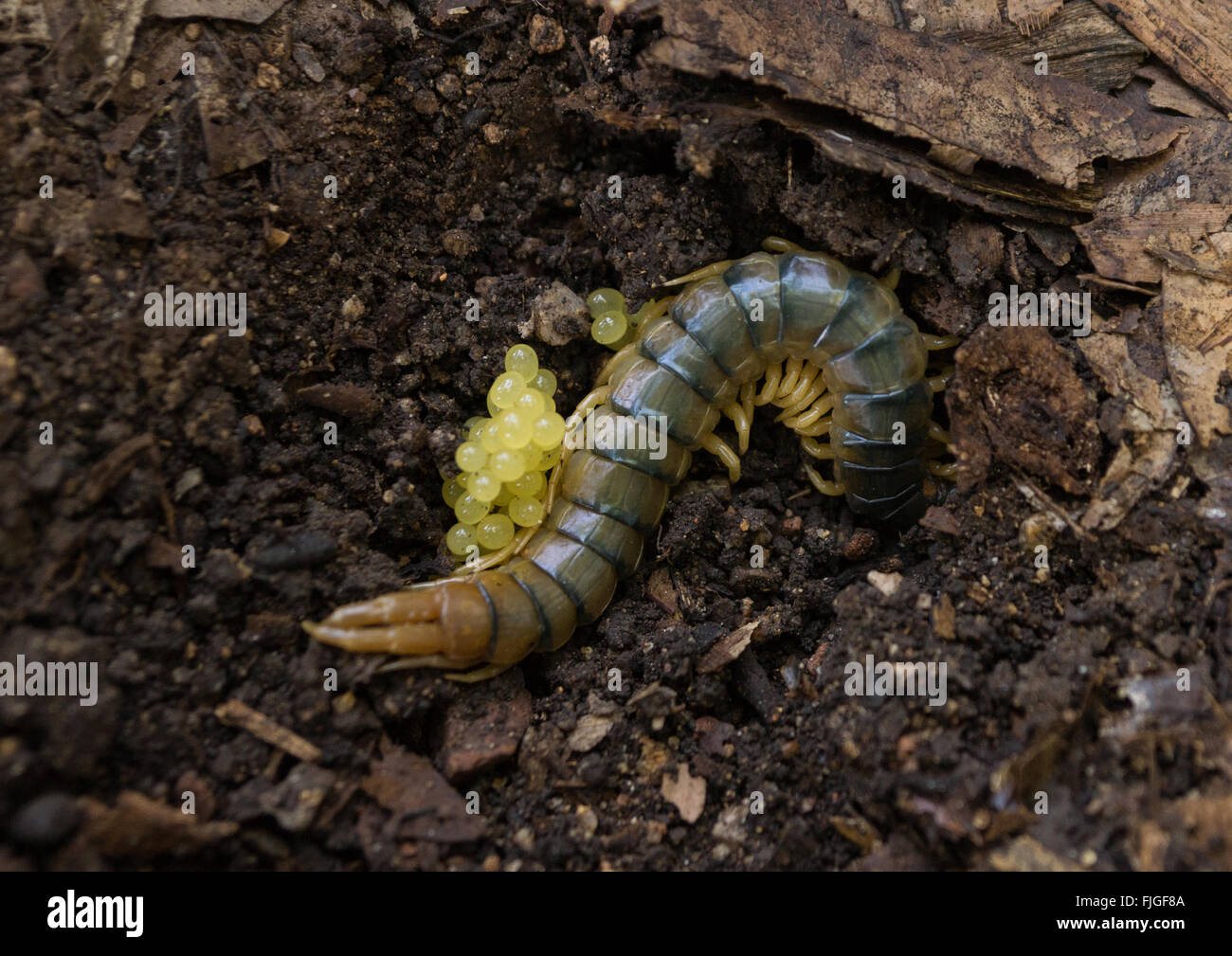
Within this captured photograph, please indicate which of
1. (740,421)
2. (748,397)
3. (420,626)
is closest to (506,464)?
(420,626)

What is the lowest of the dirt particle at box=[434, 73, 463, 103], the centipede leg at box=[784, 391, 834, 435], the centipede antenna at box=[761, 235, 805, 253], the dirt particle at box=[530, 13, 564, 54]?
the centipede leg at box=[784, 391, 834, 435]

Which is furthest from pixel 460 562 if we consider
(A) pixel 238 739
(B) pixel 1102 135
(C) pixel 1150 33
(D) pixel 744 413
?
(C) pixel 1150 33

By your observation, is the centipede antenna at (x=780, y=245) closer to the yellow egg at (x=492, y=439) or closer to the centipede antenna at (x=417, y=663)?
the yellow egg at (x=492, y=439)

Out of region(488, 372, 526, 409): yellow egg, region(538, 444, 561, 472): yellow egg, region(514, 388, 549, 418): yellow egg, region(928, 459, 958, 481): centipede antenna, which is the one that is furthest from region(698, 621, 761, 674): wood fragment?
region(488, 372, 526, 409): yellow egg

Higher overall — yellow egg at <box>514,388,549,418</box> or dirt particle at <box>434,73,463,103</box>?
dirt particle at <box>434,73,463,103</box>

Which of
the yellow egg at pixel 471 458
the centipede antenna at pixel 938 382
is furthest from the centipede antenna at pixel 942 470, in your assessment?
the yellow egg at pixel 471 458

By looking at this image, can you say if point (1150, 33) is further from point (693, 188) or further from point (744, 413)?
point (744, 413)

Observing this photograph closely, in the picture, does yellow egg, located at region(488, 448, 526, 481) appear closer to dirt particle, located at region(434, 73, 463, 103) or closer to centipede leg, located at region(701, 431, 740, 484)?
centipede leg, located at region(701, 431, 740, 484)
